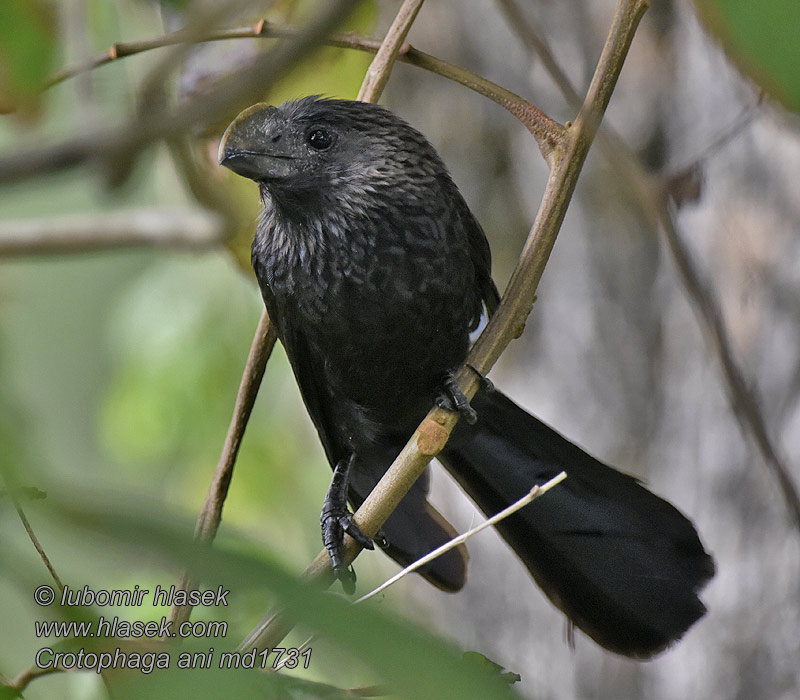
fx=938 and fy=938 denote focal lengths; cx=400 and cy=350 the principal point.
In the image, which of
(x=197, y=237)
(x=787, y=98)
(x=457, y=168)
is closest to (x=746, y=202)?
(x=457, y=168)

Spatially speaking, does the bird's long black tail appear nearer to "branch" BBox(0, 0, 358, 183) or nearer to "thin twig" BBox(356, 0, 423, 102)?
"thin twig" BBox(356, 0, 423, 102)

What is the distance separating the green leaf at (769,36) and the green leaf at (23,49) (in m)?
0.86

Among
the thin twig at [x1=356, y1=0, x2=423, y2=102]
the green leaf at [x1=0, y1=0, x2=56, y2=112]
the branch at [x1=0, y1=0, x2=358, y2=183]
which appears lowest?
the green leaf at [x1=0, y1=0, x2=56, y2=112]

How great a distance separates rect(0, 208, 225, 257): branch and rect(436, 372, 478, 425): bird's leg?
88cm

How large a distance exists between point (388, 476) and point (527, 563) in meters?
0.67

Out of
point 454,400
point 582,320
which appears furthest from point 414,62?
point 582,320

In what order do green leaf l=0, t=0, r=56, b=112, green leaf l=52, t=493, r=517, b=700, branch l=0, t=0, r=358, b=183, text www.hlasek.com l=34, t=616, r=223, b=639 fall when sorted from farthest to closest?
green leaf l=0, t=0, r=56, b=112, text www.hlasek.com l=34, t=616, r=223, b=639, branch l=0, t=0, r=358, b=183, green leaf l=52, t=493, r=517, b=700

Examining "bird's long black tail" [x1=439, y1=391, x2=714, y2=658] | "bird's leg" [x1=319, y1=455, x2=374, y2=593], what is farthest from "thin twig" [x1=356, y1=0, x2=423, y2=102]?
"bird's leg" [x1=319, y1=455, x2=374, y2=593]

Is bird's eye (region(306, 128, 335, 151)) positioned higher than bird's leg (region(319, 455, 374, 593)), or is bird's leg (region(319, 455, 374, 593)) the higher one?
bird's eye (region(306, 128, 335, 151))

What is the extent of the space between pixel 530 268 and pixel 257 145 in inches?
22.6

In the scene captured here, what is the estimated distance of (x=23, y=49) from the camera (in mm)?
→ 1151

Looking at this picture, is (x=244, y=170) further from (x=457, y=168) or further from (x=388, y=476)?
(x=457, y=168)

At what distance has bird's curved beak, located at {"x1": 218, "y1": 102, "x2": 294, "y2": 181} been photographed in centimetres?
155

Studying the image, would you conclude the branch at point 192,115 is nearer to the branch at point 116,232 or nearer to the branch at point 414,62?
the branch at point 414,62
